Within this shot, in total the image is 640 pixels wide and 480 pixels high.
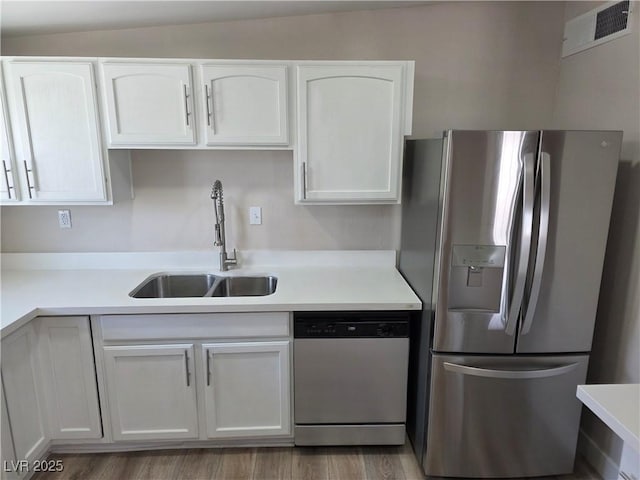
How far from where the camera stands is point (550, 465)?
1.88 meters

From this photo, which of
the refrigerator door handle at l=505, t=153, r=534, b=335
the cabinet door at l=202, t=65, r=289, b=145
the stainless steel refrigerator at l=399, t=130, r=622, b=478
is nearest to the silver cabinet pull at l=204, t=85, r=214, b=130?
the cabinet door at l=202, t=65, r=289, b=145

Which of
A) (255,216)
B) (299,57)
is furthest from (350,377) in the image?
(299,57)

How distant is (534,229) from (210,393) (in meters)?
1.68

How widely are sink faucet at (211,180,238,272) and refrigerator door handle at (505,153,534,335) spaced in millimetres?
1531

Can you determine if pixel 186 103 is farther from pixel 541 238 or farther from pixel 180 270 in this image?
pixel 541 238

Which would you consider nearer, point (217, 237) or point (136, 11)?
point (136, 11)

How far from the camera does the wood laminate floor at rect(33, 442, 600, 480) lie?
194 centimetres

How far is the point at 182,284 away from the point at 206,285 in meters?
0.15

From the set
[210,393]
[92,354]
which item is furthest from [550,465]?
[92,354]

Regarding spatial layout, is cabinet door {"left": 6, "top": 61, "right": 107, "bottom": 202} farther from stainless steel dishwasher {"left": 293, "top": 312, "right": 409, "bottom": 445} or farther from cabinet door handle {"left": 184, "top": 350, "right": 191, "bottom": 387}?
stainless steel dishwasher {"left": 293, "top": 312, "right": 409, "bottom": 445}

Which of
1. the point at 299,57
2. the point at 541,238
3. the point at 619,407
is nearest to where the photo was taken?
the point at 619,407

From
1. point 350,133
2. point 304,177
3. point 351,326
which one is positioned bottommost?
point 351,326

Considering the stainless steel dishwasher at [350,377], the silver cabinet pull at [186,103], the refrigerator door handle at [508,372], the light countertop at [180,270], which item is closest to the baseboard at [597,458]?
the refrigerator door handle at [508,372]

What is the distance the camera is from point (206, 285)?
242 cm
